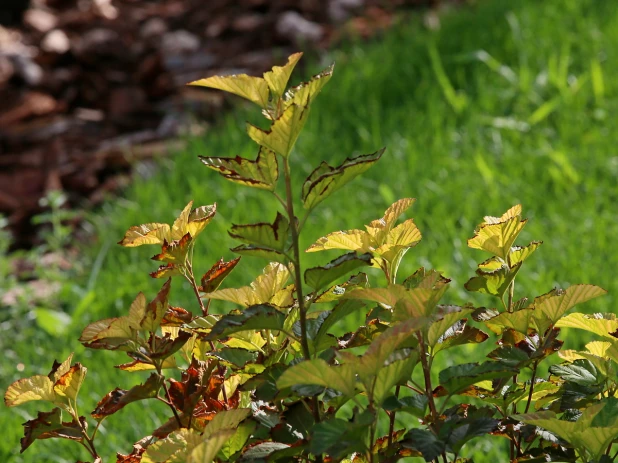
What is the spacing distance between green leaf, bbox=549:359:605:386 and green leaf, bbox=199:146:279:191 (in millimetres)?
417

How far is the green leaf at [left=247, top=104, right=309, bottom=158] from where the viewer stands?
3.27 feet

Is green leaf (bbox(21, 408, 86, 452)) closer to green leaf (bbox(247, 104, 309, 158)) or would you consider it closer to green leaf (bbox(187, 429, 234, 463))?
green leaf (bbox(187, 429, 234, 463))

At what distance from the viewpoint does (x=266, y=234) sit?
1.03m

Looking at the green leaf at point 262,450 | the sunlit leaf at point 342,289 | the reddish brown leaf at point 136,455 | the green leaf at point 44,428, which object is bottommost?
the reddish brown leaf at point 136,455

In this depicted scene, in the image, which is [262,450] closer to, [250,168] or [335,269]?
[335,269]

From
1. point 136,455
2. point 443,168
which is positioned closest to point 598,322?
point 136,455

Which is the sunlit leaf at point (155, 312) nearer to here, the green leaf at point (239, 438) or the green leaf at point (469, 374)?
the green leaf at point (239, 438)

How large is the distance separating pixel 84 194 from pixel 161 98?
106cm

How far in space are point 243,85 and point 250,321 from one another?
265 mm

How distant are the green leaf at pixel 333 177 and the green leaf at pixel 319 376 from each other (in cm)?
20

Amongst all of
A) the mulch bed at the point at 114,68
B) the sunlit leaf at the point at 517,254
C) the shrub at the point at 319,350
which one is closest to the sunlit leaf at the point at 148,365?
the shrub at the point at 319,350

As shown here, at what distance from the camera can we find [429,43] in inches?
169

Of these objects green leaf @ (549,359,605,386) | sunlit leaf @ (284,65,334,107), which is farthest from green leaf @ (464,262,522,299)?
sunlit leaf @ (284,65,334,107)

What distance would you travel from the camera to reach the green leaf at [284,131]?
1.00 meters
